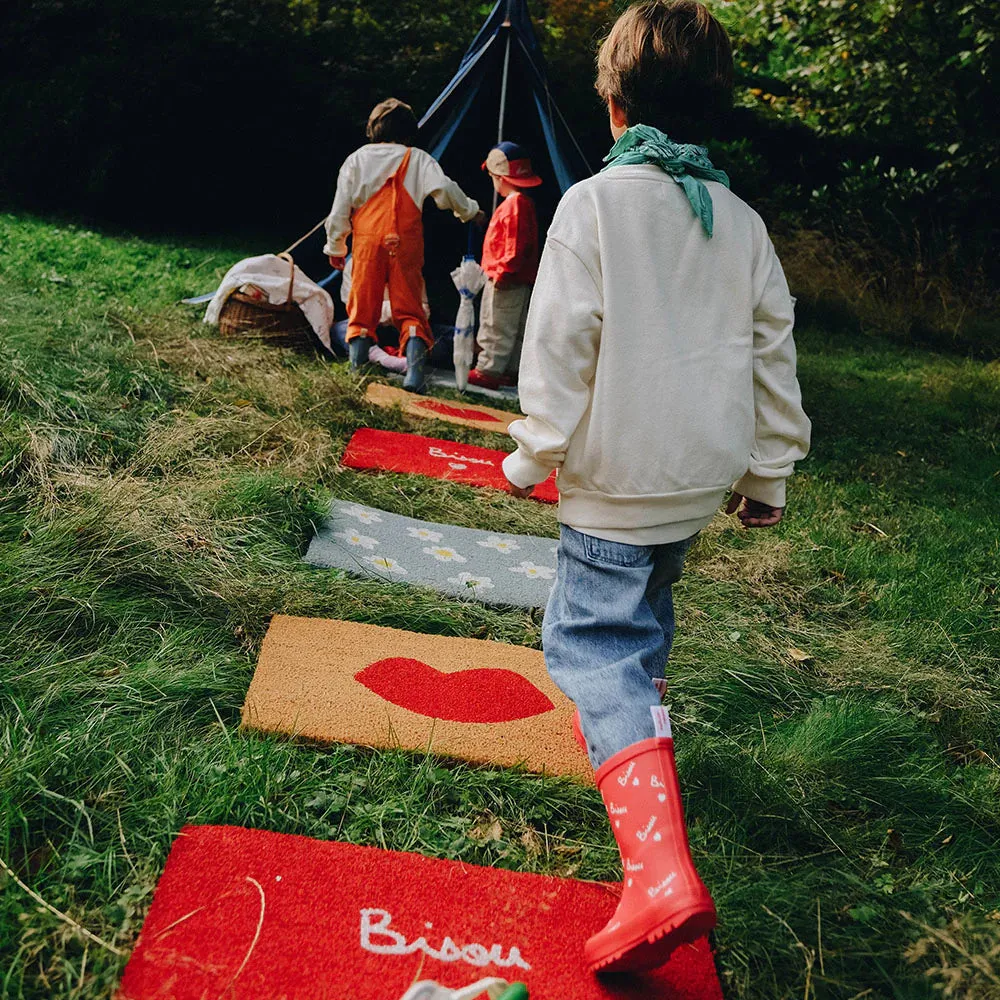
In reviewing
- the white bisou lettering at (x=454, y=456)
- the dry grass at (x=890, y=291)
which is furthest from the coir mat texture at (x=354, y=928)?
the dry grass at (x=890, y=291)

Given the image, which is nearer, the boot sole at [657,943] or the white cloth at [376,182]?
the boot sole at [657,943]

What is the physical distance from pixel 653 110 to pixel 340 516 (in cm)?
210

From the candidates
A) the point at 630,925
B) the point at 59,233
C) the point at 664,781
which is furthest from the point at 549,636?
the point at 59,233

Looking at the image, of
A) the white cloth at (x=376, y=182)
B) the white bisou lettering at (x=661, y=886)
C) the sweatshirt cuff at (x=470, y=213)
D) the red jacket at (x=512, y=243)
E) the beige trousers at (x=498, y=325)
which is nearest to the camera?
the white bisou lettering at (x=661, y=886)

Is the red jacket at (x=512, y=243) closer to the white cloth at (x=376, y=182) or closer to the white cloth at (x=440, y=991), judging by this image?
the white cloth at (x=376, y=182)

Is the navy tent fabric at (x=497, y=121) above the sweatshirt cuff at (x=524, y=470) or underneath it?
above

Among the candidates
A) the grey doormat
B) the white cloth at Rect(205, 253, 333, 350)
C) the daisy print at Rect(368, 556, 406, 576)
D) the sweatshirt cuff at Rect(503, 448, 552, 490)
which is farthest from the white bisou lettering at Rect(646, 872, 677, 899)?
the white cloth at Rect(205, 253, 333, 350)

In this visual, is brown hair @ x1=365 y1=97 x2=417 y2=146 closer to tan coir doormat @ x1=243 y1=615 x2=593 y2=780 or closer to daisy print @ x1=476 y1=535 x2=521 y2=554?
daisy print @ x1=476 y1=535 x2=521 y2=554

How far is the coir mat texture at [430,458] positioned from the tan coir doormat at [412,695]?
4.89 feet

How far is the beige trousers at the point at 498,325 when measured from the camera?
6457 millimetres

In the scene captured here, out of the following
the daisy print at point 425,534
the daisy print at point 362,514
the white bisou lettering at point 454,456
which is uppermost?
the daisy print at point 362,514

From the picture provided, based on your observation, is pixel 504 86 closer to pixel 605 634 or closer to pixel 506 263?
pixel 506 263

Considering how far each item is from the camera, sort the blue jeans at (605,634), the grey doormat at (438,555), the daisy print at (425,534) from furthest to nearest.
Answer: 1. the daisy print at (425,534)
2. the grey doormat at (438,555)
3. the blue jeans at (605,634)

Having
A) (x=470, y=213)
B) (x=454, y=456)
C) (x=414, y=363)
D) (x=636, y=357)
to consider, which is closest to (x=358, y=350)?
(x=414, y=363)
